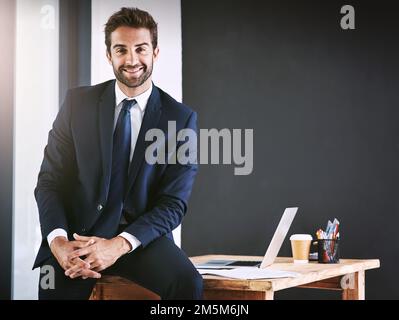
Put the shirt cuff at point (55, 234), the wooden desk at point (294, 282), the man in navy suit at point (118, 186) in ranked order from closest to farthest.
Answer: the wooden desk at point (294, 282), the man in navy suit at point (118, 186), the shirt cuff at point (55, 234)

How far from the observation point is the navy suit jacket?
2.17 meters

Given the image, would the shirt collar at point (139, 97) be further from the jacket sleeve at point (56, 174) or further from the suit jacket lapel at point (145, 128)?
the jacket sleeve at point (56, 174)

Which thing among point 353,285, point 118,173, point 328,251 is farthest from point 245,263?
point 118,173

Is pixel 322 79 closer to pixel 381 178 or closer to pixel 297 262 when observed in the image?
pixel 381 178

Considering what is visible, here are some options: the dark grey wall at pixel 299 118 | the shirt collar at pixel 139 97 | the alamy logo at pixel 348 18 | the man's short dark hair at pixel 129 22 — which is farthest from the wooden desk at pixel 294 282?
the alamy logo at pixel 348 18

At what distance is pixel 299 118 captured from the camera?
3059 mm

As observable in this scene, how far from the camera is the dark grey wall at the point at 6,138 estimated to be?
258 centimetres

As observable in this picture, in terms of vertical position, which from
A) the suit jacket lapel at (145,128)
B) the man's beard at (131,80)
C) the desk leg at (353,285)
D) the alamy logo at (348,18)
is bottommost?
the desk leg at (353,285)

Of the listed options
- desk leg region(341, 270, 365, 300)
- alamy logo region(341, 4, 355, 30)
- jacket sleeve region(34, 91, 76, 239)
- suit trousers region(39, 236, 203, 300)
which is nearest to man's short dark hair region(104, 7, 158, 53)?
jacket sleeve region(34, 91, 76, 239)

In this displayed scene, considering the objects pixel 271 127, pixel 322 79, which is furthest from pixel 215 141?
pixel 322 79

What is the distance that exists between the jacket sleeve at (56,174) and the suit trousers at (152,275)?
0.47 ft

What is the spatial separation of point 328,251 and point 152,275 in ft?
2.79

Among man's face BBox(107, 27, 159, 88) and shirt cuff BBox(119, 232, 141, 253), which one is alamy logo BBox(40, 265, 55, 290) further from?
man's face BBox(107, 27, 159, 88)
